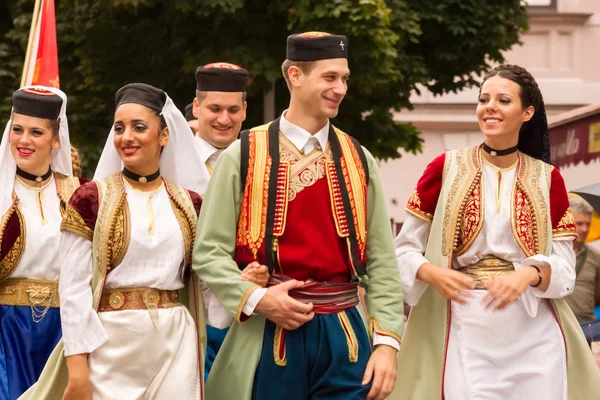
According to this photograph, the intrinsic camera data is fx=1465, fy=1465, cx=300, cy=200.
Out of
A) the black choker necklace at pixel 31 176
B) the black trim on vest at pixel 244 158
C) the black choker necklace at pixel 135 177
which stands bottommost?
the black choker necklace at pixel 31 176

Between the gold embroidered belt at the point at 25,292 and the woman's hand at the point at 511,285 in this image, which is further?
the gold embroidered belt at the point at 25,292

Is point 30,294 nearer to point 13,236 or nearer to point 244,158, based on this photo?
point 13,236

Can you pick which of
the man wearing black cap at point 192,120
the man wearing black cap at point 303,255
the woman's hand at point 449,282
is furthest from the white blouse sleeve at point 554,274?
the man wearing black cap at point 192,120

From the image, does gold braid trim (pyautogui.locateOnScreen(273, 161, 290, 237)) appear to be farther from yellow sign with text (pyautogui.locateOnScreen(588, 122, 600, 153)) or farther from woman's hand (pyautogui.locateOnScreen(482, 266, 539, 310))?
yellow sign with text (pyautogui.locateOnScreen(588, 122, 600, 153))

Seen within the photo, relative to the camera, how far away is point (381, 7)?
15.4m

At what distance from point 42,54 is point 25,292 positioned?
3.76 m

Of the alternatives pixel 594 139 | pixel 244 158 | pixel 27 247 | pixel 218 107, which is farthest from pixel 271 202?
pixel 594 139

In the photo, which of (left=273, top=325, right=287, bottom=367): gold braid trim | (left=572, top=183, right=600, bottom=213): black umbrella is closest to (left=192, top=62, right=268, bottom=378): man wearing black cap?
(left=273, top=325, right=287, bottom=367): gold braid trim

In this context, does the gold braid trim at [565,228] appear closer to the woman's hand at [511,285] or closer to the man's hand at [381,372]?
the woman's hand at [511,285]

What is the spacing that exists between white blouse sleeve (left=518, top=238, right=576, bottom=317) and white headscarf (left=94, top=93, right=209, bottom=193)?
144 centimetres

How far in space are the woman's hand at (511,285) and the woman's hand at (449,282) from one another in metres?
0.12

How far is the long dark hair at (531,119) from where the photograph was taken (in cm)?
645

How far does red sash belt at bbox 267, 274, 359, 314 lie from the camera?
18.1 feet

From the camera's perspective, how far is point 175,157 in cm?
604
